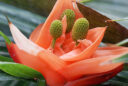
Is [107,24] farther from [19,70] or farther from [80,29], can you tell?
[19,70]

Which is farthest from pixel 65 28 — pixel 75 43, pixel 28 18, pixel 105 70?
pixel 28 18

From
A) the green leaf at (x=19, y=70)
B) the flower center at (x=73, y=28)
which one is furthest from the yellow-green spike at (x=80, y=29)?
the green leaf at (x=19, y=70)

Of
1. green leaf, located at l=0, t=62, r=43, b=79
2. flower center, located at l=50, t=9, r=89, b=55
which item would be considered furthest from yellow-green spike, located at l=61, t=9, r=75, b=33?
green leaf, located at l=0, t=62, r=43, b=79

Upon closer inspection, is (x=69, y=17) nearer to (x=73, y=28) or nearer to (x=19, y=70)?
(x=73, y=28)

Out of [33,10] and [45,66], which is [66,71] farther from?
[33,10]

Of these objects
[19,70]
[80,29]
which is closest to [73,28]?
[80,29]

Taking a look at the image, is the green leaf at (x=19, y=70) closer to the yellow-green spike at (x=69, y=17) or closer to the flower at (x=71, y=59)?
the flower at (x=71, y=59)
